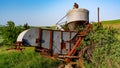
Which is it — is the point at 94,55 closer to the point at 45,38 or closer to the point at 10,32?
the point at 45,38

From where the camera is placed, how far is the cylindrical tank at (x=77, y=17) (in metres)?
15.7

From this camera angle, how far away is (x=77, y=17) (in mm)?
15680

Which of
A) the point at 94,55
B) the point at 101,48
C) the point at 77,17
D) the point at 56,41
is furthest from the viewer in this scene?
the point at 77,17

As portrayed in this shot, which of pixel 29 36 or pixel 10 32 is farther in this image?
pixel 10 32

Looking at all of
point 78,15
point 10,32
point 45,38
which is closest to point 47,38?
point 45,38

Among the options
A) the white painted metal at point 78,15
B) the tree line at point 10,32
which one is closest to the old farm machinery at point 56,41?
the white painted metal at point 78,15

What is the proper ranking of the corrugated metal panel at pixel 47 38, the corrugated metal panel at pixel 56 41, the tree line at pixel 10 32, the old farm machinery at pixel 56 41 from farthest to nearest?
the tree line at pixel 10 32 → the corrugated metal panel at pixel 56 41 → the old farm machinery at pixel 56 41 → the corrugated metal panel at pixel 47 38

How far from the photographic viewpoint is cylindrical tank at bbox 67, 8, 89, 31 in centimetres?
1566

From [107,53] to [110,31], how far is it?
5.44 feet

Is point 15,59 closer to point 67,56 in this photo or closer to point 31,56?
point 31,56

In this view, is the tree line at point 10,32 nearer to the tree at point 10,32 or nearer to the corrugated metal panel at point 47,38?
the tree at point 10,32

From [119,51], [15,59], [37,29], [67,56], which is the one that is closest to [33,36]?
[37,29]

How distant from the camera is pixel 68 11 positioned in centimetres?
1634

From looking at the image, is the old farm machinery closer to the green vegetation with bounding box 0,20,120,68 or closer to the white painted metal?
the green vegetation with bounding box 0,20,120,68
